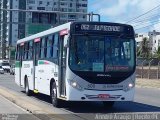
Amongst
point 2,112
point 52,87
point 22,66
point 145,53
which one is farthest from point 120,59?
point 145,53

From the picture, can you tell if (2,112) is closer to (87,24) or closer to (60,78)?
(60,78)

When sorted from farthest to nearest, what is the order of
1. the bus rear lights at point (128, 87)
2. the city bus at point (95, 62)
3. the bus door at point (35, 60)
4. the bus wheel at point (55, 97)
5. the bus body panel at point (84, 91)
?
the bus door at point (35, 60) < the bus wheel at point (55, 97) < the bus rear lights at point (128, 87) < the city bus at point (95, 62) < the bus body panel at point (84, 91)

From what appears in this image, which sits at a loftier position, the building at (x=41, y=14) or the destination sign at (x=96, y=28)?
the building at (x=41, y=14)

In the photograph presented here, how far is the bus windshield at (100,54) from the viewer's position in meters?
16.3

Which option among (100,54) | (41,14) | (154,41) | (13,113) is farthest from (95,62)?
(154,41)

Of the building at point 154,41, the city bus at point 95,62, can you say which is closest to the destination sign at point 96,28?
the city bus at point 95,62

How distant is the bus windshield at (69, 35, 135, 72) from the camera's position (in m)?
16.3

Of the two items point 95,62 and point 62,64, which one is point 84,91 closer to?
point 95,62

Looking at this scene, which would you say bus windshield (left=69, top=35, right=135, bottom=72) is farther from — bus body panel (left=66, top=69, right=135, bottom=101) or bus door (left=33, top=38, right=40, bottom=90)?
bus door (left=33, top=38, right=40, bottom=90)

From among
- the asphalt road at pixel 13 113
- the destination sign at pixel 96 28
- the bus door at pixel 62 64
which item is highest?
the destination sign at pixel 96 28

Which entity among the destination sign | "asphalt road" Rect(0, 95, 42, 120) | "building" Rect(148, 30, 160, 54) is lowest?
"asphalt road" Rect(0, 95, 42, 120)

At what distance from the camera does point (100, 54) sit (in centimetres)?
1645

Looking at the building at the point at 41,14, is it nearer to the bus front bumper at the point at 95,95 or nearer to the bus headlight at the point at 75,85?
the bus front bumper at the point at 95,95

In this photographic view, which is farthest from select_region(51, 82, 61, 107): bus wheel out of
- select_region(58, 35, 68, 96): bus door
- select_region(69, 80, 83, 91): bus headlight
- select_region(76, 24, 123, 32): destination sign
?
select_region(76, 24, 123, 32): destination sign
